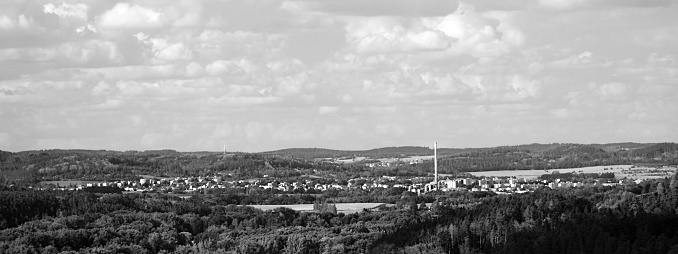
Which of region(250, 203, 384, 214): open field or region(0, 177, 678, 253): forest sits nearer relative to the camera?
region(0, 177, 678, 253): forest

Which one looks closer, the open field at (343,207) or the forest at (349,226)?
the forest at (349,226)

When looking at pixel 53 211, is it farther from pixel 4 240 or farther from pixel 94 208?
pixel 4 240

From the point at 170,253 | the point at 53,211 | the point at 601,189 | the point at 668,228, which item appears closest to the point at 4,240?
the point at 170,253

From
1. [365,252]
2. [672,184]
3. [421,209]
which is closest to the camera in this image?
[365,252]

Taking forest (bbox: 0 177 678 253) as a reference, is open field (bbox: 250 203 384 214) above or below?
above

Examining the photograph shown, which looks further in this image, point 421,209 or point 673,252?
point 421,209

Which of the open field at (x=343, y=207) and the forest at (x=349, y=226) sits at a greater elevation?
the open field at (x=343, y=207)

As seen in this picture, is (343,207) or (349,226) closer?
(349,226)

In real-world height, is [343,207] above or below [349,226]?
above
